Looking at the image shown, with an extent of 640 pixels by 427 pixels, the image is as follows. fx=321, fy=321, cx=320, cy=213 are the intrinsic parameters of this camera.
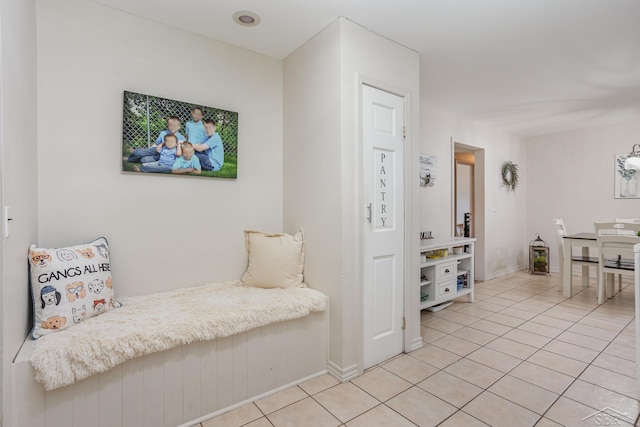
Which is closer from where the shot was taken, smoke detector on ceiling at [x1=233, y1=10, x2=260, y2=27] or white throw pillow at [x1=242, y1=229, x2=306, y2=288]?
smoke detector on ceiling at [x1=233, y1=10, x2=260, y2=27]

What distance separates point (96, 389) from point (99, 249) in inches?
30.2

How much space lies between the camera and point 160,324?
66.4 inches

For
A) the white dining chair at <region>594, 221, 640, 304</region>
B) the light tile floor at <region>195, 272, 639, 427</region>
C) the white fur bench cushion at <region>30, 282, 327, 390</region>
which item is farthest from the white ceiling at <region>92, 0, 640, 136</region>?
the light tile floor at <region>195, 272, 639, 427</region>

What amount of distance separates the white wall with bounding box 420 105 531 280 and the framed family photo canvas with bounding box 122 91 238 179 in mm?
2471

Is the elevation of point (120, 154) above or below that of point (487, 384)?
above

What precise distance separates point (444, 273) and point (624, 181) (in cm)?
370

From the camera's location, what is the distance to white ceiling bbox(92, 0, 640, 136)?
2074 mm

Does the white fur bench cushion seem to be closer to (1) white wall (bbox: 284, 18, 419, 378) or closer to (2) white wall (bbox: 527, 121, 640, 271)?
(1) white wall (bbox: 284, 18, 419, 378)

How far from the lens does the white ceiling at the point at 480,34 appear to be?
6.81ft

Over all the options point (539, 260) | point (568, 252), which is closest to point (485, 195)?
point (568, 252)

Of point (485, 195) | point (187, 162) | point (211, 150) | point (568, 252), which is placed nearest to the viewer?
point (187, 162)

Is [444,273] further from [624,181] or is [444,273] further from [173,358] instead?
[624,181]

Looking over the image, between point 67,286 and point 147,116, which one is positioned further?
point 147,116
